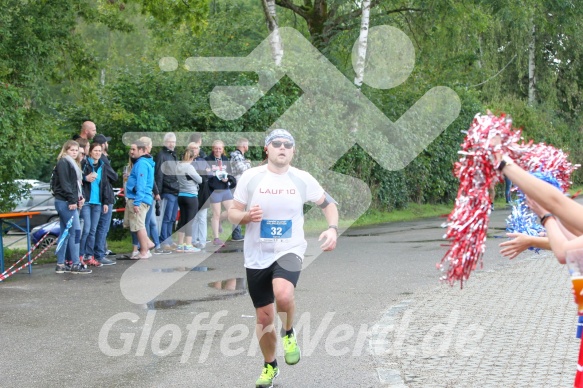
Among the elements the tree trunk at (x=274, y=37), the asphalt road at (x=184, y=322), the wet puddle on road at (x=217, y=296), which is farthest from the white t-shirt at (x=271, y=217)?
the tree trunk at (x=274, y=37)

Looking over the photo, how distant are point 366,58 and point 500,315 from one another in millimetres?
19406

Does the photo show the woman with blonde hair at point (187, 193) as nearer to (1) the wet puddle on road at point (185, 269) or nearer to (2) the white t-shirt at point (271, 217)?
(1) the wet puddle on road at point (185, 269)

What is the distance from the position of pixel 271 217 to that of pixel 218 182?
10876 millimetres

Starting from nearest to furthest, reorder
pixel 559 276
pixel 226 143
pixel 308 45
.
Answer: pixel 559 276
pixel 226 143
pixel 308 45

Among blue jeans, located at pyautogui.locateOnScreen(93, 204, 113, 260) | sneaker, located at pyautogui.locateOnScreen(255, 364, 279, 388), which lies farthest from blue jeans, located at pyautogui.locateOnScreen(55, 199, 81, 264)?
sneaker, located at pyautogui.locateOnScreen(255, 364, 279, 388)

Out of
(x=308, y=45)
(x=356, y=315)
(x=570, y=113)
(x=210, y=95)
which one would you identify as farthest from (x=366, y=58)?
(x=570, y=113)

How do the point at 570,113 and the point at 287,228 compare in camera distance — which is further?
the point at 570,113

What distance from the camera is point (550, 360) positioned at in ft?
24.6

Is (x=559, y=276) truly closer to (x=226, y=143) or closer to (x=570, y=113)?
(x=226, y=143)

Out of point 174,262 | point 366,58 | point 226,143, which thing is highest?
point 366,58

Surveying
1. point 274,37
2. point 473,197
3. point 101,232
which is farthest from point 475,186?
point 274,37

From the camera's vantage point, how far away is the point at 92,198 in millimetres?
14281

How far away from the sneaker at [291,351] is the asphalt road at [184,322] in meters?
0.23

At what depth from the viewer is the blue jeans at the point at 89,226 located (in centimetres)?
1419
